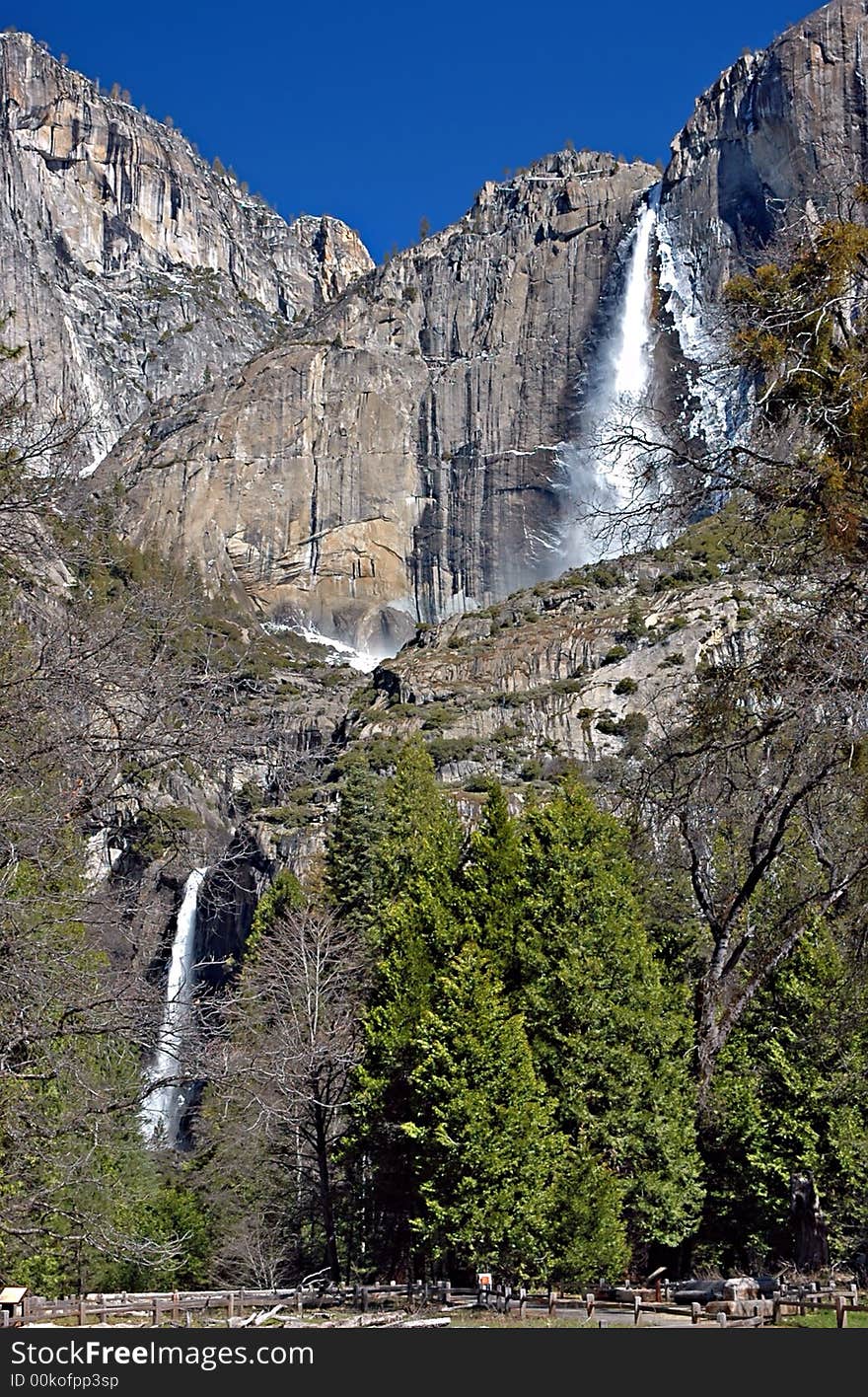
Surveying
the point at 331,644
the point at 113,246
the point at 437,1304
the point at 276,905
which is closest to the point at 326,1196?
the point at 437,1304

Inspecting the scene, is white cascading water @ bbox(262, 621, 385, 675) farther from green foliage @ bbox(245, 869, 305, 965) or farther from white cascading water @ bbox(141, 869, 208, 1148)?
green foliage @ bbox(245, 869, 305, 965)

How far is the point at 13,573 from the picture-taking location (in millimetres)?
10867

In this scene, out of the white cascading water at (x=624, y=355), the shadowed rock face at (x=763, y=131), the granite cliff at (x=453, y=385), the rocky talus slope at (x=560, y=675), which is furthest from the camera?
the white cascading water at (x=624, y=355)

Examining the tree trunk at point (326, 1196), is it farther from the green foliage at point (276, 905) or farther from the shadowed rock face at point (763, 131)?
the shadowed rock face at point (763, 131)

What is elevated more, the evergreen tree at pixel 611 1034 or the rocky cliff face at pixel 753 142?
the rocky cliff face at pixel 753 142

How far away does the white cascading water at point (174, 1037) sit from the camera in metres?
10.4

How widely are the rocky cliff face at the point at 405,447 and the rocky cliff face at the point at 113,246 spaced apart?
2417cm

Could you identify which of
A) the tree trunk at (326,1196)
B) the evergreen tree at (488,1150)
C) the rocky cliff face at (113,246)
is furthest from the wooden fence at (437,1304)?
the rocky cliff face at (113,246)

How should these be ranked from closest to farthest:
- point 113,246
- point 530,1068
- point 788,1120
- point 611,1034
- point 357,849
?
point 530,1068, point 788,1120, point 611,1034, point 357,849, point 113,246

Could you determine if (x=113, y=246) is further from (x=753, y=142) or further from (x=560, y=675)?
(x=560, y=675)

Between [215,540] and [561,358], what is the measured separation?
115 ft

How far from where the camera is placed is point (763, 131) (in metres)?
116

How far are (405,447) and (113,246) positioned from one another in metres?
62.3
